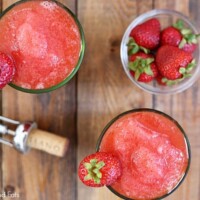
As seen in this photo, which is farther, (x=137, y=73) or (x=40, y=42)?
(x=137, y=73)

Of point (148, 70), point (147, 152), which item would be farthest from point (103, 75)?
point (147, 152)

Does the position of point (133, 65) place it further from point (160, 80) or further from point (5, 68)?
point (5, 68)

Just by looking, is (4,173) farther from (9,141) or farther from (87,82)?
(87,82)

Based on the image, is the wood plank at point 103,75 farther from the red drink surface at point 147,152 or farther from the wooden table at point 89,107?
the red drink surface at point 147,152

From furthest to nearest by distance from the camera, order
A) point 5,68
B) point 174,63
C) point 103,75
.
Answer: point 103,75 → point 174,63 → point 5,68

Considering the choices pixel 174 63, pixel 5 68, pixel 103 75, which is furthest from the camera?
pixel 103 75
